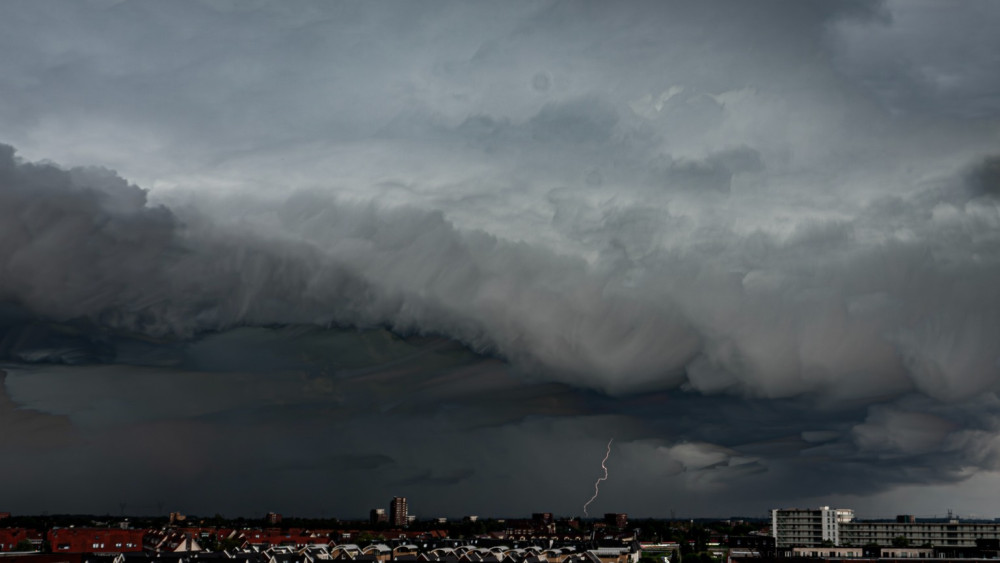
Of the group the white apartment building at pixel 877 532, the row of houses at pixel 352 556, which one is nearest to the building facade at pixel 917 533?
the white apartment building at pixel 877 532

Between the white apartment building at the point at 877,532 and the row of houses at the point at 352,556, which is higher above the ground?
the white apartment building at the point at 877,532

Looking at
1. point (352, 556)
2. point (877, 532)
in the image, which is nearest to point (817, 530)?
point (877, 532)

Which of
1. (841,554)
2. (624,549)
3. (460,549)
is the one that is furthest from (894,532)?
(460,549)

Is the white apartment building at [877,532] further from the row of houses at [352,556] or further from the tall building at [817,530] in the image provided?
the row of houses at [352,556]

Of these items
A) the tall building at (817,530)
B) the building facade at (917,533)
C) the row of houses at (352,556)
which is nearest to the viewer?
the row of houses at (352,556)

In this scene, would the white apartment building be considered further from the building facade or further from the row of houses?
the row of houses

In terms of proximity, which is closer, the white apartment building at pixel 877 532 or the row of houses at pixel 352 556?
the row of houses at pixel 352 556

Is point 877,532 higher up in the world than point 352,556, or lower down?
higher up

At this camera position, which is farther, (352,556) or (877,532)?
(877,532)

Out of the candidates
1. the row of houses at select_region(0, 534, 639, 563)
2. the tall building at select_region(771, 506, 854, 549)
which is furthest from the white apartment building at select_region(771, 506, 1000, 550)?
the row of houses at select_region(0, 534, 639, 563)

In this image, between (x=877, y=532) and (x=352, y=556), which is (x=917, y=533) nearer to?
(x=877, y=532)

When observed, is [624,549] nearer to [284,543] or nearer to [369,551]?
[369,551]

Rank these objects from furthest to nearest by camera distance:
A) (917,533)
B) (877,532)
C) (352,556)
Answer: (877,532)
(917,533)
(352,556)
